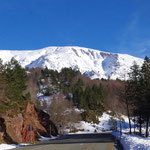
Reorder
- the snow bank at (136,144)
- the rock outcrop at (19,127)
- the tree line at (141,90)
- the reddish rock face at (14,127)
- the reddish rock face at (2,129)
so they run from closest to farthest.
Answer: the snow bank at (136,144) → the reddish rock face at (2,129) → the rock outcrop at (19,127) → the reddish rock face at (14,127) → the tree line at (141,90)

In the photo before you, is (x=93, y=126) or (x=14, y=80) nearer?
(x=14, y=80)

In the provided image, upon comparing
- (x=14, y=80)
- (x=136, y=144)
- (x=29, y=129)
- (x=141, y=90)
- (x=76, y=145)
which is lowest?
(x=76, y=145)

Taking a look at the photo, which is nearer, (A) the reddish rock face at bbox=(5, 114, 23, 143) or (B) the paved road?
(B) the paved road

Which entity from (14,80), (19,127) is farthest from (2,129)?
(14,80)

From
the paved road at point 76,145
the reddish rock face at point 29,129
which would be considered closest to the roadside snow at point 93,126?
the reddish rock face at point 29,129

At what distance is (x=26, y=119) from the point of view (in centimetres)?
3631

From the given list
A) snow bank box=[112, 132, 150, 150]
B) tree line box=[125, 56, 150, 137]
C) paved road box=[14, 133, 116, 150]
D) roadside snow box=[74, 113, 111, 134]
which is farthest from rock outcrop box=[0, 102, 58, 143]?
roadside snow box=[74, 113, 111, 134]

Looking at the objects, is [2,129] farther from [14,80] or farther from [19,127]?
[14,80]

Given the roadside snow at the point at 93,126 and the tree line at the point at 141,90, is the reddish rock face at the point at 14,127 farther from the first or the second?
the roadside snow at the point at 93,126

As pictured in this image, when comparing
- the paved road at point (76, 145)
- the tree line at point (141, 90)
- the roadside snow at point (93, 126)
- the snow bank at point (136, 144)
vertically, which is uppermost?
the tree line at point (141, 90)

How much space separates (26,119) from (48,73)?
390ft

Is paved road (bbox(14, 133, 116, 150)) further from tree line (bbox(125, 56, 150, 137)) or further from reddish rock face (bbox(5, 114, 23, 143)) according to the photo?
tree line (bbox(125, 56, 150, 137))

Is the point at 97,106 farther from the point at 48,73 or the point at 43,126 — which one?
the point at 43,126

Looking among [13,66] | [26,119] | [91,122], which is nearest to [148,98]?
[26,119]
